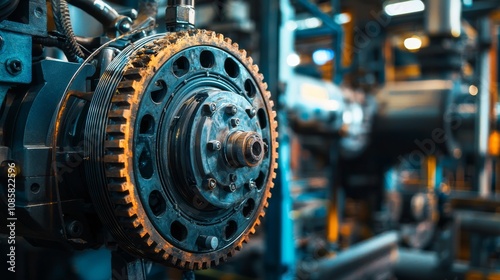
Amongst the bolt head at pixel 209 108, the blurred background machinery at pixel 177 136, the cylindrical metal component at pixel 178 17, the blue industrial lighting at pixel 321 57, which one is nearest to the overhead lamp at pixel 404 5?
the blue industrial lighting at pixel 321 57

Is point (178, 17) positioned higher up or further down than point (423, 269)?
higher up

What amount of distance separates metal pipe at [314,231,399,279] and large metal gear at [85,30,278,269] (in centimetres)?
129

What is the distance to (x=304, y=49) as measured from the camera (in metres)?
4.20

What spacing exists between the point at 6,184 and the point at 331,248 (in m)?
2.49

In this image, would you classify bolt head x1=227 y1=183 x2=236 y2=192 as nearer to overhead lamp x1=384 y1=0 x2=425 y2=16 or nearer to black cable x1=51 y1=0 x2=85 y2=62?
black cable x1=51 y1=0 x2=85 y2=62

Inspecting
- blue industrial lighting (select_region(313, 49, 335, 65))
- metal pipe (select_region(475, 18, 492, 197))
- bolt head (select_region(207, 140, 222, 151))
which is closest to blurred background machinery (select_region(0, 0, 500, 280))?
bolt head (select_region(207, 140, 222, 151))

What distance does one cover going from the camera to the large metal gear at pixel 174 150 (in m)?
0.60

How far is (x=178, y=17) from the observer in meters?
0.74

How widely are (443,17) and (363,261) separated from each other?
45.2 inches

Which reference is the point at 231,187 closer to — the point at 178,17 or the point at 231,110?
the point at 231,110

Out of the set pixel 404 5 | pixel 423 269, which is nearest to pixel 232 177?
pixel 423 269

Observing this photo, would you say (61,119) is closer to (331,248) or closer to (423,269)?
(423,269)

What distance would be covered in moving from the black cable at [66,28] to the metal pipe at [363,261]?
1460mm

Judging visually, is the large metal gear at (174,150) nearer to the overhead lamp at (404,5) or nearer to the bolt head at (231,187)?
the bolt head at (231,187)
